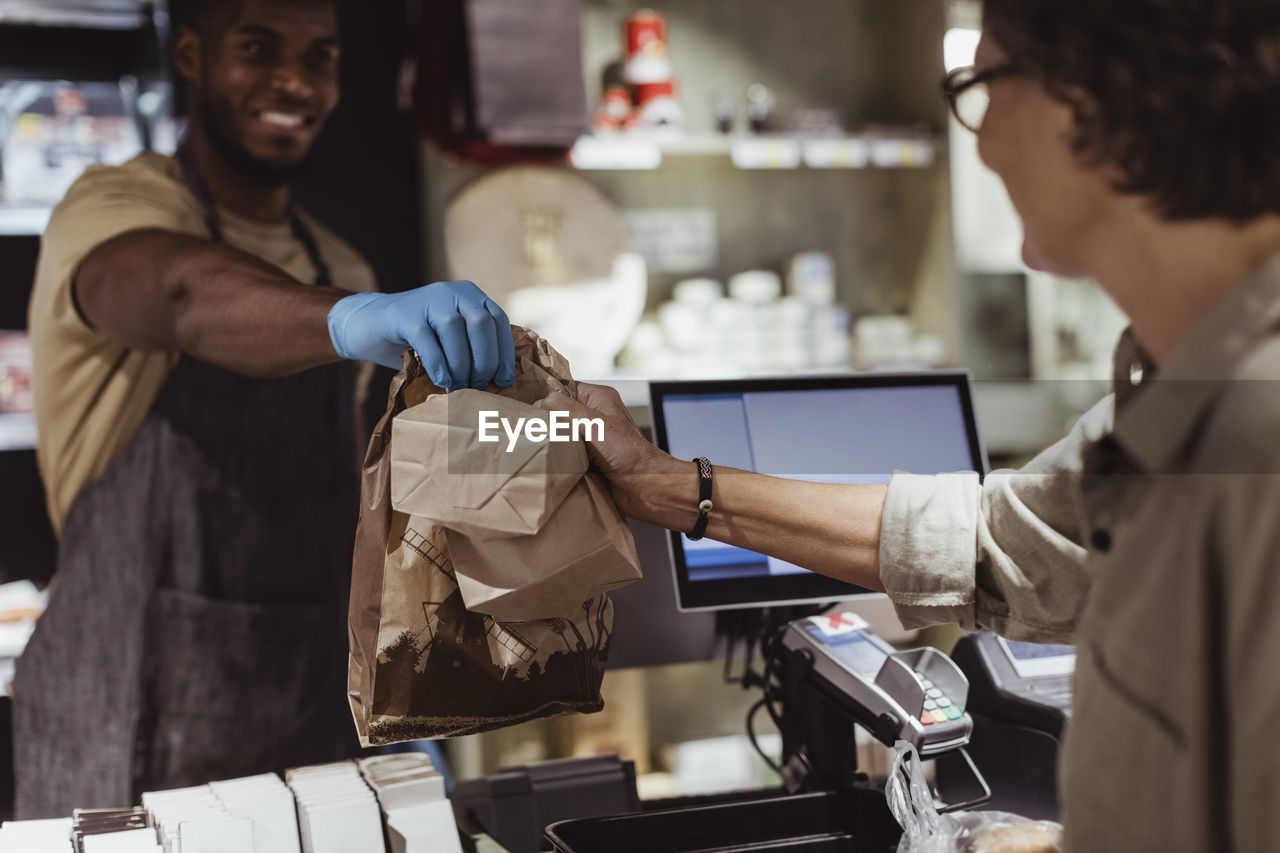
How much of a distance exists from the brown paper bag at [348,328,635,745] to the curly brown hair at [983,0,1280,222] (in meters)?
0.50

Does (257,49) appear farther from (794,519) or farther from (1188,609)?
(1188,609)

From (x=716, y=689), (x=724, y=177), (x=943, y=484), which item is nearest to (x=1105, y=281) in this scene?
(x=943, y=484)

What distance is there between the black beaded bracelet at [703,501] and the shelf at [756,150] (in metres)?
2.04

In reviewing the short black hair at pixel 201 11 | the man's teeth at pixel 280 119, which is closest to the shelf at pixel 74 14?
the short black hair at pixel 201 11

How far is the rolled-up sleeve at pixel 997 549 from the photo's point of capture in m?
1.03

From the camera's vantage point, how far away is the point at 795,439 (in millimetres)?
1297

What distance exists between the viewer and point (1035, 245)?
2.54ft

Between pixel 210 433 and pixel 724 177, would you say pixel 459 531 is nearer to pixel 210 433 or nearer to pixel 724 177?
pixel 210 433

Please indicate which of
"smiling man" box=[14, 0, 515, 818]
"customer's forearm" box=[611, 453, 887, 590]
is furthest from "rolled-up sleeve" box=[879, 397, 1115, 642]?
"smiling man" box=[14, 0, 515, 818]

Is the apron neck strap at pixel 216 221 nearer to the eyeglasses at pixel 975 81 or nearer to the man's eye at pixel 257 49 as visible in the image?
the man's eye at pixel 257 49

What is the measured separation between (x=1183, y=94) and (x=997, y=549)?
525 millimetres

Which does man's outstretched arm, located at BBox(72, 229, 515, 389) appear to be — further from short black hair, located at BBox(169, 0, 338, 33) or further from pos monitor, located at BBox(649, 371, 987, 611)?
short black hair, located at BBox(169, 0, 338, 33)

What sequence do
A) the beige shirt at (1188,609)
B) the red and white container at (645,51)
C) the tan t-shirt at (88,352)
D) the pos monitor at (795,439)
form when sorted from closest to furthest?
1. the beige shirt at (1188,609)
2. the pos monitor at (795,439)
3. the tan t-shirt at (88,352)
4. the red and white container at (645,51)

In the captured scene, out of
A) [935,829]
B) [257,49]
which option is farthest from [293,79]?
[935,829]
